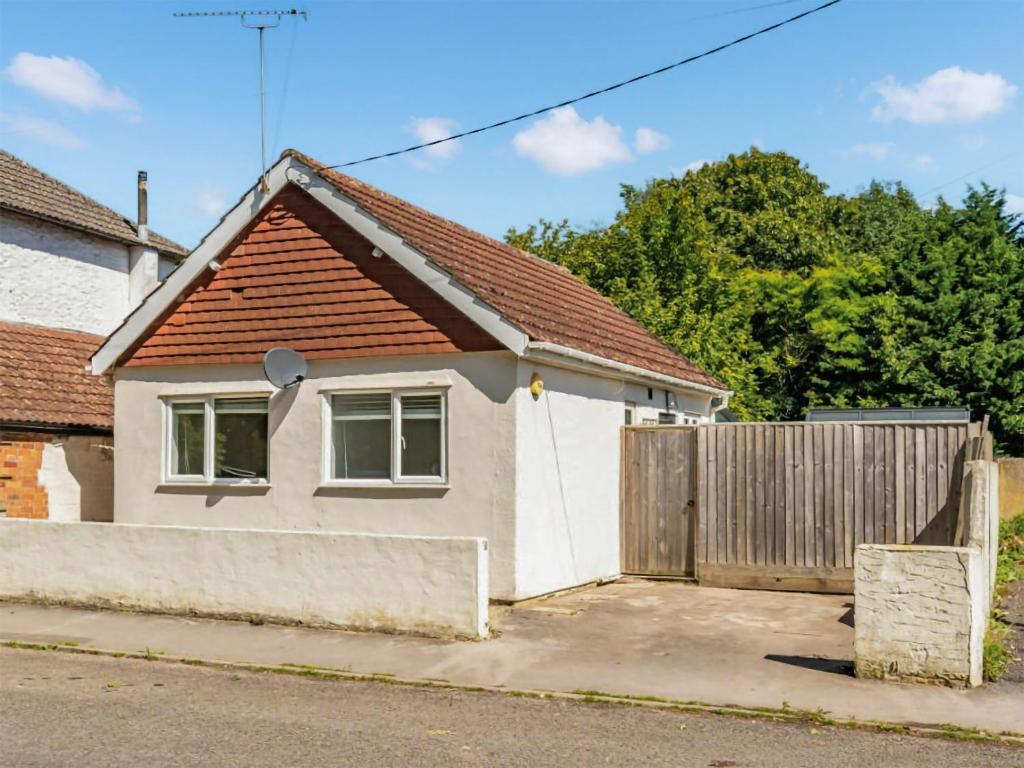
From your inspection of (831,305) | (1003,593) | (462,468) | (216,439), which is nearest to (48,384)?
(216,439)

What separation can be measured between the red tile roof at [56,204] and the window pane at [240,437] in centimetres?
817

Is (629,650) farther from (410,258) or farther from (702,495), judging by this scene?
(410,258)

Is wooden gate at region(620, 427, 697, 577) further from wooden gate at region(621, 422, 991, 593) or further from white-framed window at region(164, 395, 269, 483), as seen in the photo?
white-framed window at region(164, 395, 269, 483)

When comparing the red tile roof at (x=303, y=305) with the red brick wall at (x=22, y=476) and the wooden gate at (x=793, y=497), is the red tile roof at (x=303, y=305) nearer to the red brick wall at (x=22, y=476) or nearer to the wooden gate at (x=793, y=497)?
the red brick wall at (x=22, y=476)

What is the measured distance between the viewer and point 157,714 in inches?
299

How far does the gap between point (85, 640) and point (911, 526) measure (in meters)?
9.67

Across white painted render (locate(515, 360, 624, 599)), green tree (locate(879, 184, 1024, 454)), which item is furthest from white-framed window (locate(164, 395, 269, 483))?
green tree (locate(879, 184, 1024, 454))

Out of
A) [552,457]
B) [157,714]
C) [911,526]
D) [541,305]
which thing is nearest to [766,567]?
[911,526]

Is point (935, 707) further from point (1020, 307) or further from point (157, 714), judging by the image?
point (1020, 307)

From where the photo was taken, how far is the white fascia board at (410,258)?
12484mm

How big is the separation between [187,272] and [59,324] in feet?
24.9

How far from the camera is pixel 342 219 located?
13875mm

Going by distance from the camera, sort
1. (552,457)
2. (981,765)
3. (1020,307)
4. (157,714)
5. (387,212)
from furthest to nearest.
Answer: (1020,307) < (387,212) < (552,457) < (157,714) < (981,765)

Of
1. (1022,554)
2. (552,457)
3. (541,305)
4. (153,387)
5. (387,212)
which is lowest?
(1022,554)
